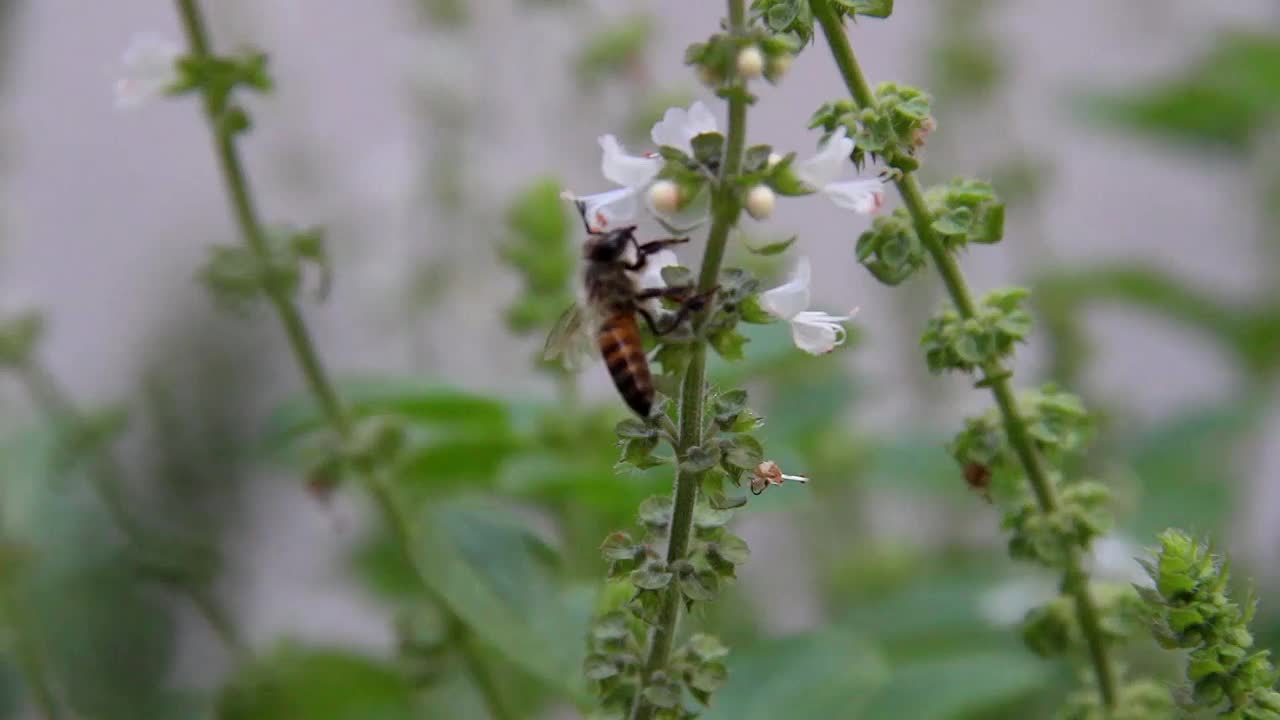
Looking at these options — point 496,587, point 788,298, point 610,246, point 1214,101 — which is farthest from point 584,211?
point 1214,101

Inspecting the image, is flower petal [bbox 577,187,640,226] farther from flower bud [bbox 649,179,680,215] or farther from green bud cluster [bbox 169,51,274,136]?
green bud cluster [bbox 169,51,274,136]

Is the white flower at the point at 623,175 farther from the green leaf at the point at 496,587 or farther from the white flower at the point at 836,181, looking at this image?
the green leaf at the point at 496,587

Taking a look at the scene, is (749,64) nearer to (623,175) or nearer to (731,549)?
(623,175)

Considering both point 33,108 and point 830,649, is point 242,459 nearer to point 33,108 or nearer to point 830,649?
point 830,649

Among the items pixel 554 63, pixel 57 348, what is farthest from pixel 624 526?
pixel 57 348

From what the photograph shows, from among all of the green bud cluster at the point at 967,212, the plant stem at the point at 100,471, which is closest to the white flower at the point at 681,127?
the green bud cluster at the point at 967,212

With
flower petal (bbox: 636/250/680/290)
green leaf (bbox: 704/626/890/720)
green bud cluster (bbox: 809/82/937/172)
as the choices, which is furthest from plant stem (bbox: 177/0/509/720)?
green bud cluster (bbox: 809/82/937/172)
